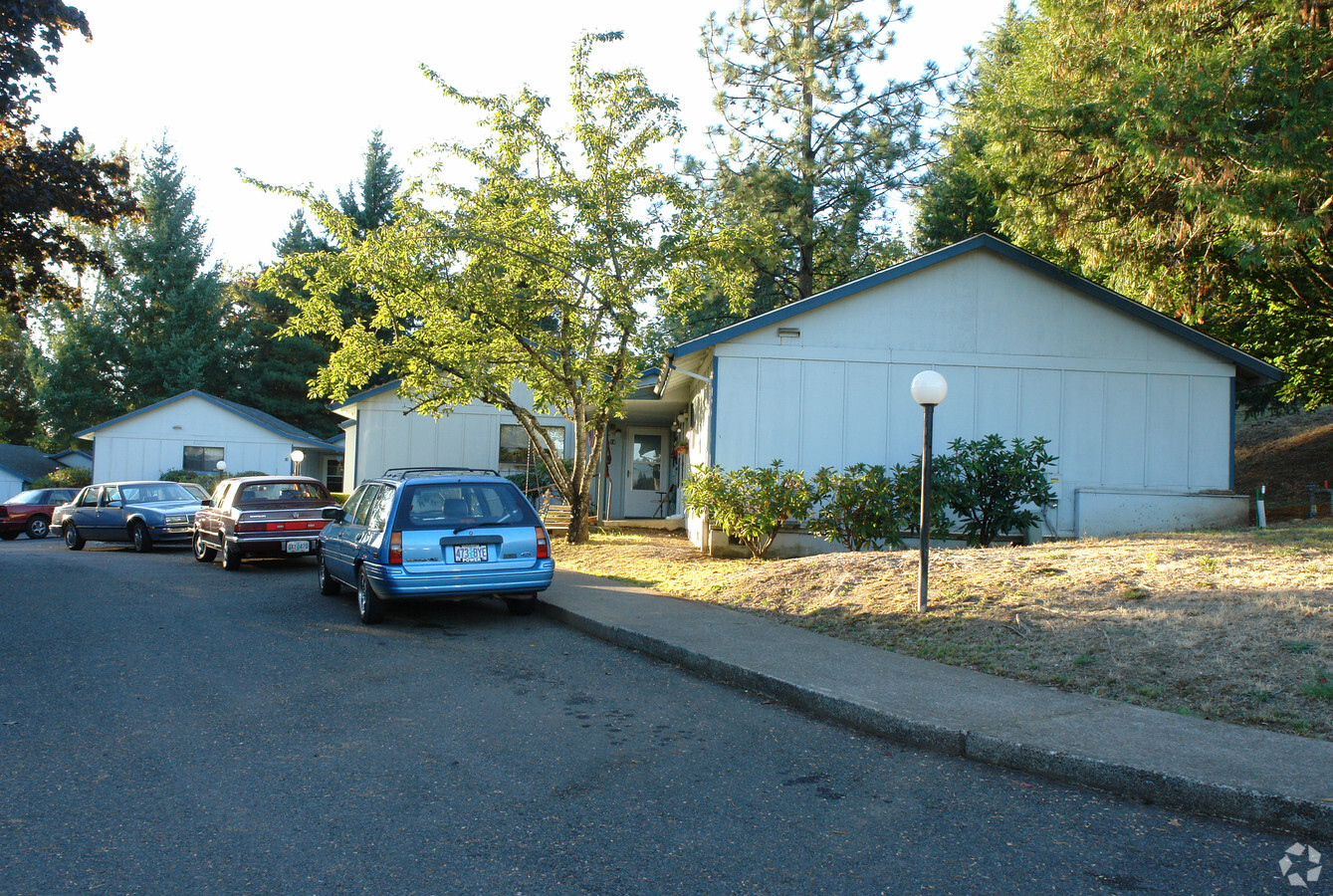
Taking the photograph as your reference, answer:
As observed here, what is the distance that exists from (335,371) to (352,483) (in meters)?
13.8

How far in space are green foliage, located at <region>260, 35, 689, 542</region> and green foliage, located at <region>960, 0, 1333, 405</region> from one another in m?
6.20

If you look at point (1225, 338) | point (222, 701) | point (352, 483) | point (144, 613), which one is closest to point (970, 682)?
point (222, 701)

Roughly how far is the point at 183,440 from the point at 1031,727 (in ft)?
119

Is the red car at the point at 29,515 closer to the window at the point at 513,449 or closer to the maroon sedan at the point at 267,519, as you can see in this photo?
the window at the point at 513,449

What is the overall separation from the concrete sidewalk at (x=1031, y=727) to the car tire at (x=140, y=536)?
14.6 metres

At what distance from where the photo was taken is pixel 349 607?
35.1ft

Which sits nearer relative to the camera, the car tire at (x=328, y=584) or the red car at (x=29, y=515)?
the car tire at (x=328, y=584)

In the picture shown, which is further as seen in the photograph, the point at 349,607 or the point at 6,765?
the point at 349,607

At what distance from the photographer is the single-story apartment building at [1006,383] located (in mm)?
14609

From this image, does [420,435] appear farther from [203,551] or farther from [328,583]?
[328,583]

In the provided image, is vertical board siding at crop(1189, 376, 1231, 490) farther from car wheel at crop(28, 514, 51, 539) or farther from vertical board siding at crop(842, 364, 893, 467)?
car wheel at crop(28, 514, 51, 539)

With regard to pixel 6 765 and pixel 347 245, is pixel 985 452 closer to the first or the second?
pixel 347 245

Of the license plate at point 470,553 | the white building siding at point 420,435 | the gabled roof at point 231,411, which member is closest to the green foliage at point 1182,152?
the license plate at point 470,553

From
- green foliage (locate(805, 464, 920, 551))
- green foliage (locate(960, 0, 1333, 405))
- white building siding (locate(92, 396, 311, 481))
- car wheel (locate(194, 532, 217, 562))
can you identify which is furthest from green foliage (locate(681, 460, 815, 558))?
white building siding (locate(92, 396, 311, 481))
